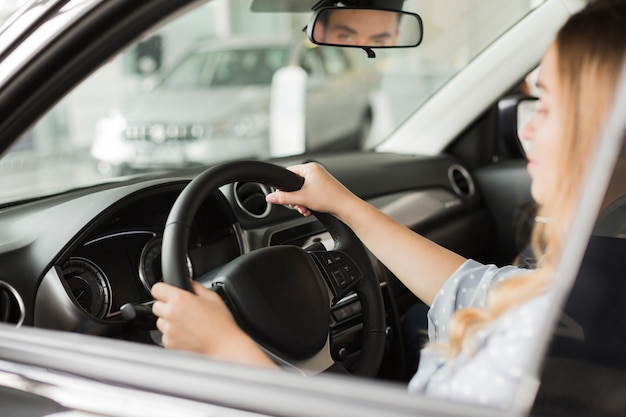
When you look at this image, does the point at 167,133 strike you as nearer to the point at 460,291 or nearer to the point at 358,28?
the point at 358,28

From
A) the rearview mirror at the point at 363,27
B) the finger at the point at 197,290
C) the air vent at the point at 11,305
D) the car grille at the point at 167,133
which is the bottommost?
the car grille at the point at 167,133

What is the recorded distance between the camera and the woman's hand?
133cm

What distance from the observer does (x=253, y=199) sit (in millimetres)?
2469

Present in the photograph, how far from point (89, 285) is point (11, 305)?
238 mm

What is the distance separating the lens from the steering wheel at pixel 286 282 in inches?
63.0

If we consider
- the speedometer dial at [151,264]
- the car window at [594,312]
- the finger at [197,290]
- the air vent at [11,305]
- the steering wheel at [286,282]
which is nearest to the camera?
the car window at [594,312]

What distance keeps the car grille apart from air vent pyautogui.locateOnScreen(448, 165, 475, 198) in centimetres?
503

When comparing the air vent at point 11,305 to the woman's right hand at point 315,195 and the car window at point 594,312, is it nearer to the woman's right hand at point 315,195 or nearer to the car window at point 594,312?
the woman's right hand at point 315,195

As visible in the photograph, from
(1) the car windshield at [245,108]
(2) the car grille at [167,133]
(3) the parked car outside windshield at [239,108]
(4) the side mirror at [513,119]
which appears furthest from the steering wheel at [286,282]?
(2) the car grille at [167,133]

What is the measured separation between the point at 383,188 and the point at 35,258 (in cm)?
155

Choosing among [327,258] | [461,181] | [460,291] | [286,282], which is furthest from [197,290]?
[461,181]

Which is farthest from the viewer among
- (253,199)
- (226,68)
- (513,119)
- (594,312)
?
(226,68)

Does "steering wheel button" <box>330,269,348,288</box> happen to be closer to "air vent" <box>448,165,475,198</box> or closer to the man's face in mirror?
the man's face in mirror

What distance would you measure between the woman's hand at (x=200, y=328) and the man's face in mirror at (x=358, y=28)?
96 cm
